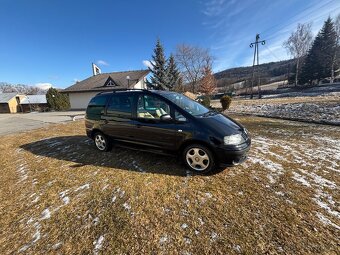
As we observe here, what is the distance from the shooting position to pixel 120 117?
4645mm

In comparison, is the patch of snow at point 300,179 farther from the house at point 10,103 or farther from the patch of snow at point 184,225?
the house at point 10,103

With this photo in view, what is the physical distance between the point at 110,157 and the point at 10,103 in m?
55.6

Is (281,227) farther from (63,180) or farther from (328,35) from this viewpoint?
(328,35)

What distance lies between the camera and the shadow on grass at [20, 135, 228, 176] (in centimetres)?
412

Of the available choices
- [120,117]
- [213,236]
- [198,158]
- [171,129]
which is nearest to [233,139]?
[198,158]

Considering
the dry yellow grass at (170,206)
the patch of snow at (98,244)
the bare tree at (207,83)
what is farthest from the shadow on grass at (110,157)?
the bare tree at (207,83)

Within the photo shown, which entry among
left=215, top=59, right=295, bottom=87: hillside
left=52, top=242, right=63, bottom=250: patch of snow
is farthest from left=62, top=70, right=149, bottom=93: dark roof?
left=215, top=59, right=295, bottom=87: hillside

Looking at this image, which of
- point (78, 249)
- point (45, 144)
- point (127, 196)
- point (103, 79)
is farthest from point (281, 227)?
point (103, 79)

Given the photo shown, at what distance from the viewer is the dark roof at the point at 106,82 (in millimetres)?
24225

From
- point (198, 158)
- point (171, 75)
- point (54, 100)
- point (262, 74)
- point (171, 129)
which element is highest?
point (262, 74)

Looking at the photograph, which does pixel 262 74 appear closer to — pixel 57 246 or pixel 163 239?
pixel 163 239

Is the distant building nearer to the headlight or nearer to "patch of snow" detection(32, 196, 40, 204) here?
"patch of snow" detection(32, 196, 40, 204)

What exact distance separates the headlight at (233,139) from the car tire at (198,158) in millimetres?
397

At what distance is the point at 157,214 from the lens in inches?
106
